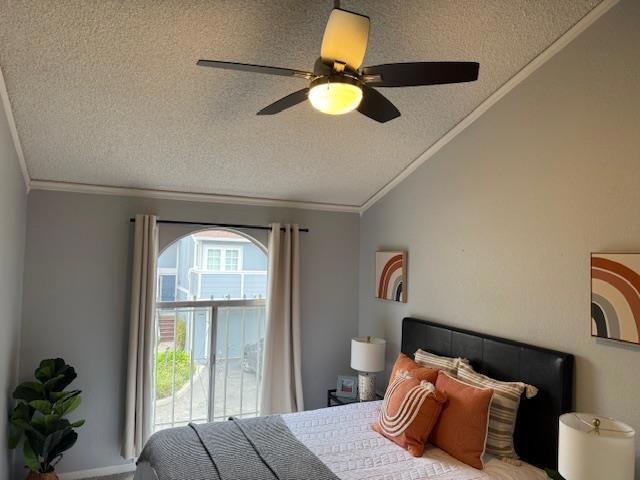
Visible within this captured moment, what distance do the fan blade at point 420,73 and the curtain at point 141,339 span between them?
2515 mm

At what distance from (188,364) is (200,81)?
2666mm

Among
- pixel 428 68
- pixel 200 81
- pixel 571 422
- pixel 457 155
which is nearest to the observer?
pixel 428 68

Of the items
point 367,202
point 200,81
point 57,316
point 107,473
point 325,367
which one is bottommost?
point 107,473

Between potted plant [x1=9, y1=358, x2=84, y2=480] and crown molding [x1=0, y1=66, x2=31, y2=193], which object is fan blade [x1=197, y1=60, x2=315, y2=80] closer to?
crown molding [x1=0, y1=66, x2=31, y2=193]

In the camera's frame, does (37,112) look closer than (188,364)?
Yes

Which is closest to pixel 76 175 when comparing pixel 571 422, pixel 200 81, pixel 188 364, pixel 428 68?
pixel 200 81

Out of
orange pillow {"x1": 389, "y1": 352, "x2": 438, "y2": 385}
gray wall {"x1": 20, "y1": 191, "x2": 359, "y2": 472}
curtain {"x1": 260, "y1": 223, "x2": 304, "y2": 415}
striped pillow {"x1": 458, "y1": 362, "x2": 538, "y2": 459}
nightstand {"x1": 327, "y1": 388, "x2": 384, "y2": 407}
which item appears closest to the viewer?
striped pillow {"x1": 458, "y1": 362, "x2": 538, "y2": 459}

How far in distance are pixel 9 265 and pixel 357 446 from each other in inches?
94.7

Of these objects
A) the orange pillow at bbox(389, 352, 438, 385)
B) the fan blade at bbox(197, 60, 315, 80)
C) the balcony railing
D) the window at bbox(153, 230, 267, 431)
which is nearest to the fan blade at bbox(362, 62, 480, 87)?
the fan blade at bbox(197, 60, 315, 80)

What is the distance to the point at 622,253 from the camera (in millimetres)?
2152

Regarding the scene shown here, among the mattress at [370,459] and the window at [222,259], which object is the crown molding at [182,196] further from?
the mattress at [370,459]

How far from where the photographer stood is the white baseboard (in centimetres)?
351

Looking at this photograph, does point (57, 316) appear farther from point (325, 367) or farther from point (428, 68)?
point (428, 68)

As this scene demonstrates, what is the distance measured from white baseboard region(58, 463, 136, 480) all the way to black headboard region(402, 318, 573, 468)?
285 centimetres
